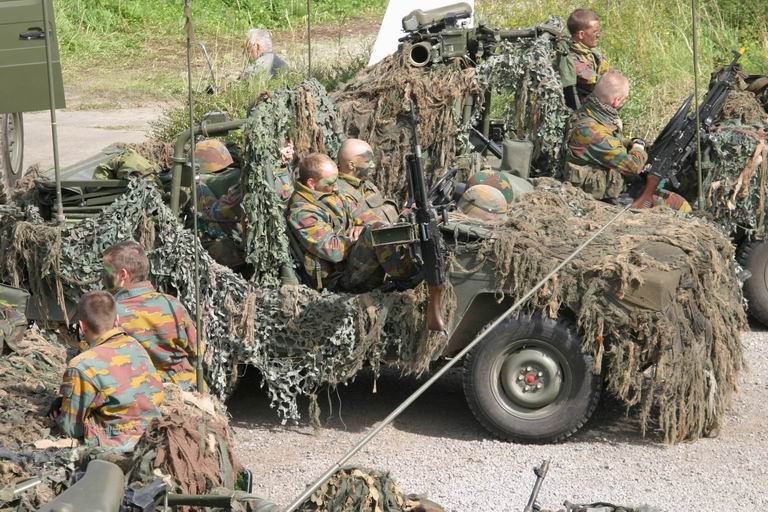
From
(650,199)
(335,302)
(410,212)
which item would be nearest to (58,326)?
(335,302)

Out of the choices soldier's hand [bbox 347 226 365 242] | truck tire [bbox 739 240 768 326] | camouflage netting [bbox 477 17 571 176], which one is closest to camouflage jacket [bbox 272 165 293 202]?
soldier's hand [bbox 347 226 365 242]

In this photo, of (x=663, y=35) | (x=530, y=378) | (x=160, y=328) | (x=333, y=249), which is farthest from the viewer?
(x=663, y=35)

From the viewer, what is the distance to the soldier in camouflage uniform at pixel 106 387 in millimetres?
5406

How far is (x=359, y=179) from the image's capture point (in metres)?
7.81

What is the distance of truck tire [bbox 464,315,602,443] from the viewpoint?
6.96 metres

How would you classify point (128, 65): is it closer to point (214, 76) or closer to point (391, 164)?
Result: point (214, 76)

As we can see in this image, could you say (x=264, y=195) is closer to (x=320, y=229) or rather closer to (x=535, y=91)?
(x=320, y=229)

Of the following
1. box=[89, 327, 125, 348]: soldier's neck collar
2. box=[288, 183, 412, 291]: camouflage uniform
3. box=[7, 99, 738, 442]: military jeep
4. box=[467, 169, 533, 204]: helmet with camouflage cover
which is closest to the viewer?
box=[89, 327, 125, 348]: soldier's neck collar

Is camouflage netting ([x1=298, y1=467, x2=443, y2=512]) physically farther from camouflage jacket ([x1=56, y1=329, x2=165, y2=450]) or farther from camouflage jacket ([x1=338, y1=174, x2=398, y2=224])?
camouflage jacket ([x1=338, y1=174, x2=398, y2=224])

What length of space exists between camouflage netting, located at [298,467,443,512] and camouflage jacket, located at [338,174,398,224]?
299cm

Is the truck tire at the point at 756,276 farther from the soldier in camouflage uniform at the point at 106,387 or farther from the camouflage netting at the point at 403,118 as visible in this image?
the soldier in camouflage uniform at the point at 106,387

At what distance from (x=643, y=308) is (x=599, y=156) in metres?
2.32

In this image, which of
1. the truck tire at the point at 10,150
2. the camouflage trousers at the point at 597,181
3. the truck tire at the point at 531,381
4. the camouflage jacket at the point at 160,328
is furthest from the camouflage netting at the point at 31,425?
the truck tire at the point at 10,150

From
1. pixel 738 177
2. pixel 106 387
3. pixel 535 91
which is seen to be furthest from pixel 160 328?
pixel 738 177
